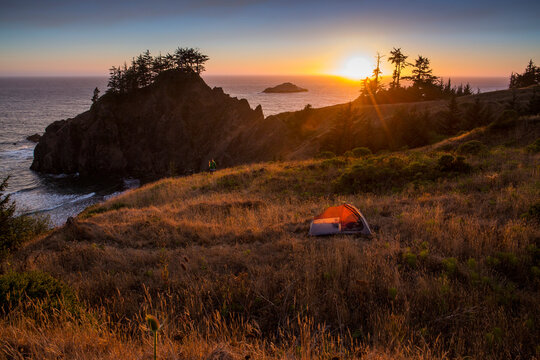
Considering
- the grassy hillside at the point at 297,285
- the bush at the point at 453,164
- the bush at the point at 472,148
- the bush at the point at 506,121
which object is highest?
the bush at the point at 506,121

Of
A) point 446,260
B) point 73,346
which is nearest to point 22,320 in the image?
point 73,346

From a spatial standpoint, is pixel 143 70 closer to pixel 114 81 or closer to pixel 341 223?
pixel 114 81

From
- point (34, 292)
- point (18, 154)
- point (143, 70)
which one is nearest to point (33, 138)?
point (18, 154)

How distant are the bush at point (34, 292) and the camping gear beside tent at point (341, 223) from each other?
5894 millimetres

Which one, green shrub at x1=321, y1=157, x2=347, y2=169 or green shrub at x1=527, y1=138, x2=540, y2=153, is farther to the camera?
green shrub at x1=321, y1=157, x2=347, y2=169

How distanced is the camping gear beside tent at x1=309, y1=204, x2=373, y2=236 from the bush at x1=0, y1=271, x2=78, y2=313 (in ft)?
19.3

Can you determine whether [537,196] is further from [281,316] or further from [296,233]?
[281,316]

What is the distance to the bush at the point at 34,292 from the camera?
438 centimetres

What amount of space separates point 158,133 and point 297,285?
206 feet

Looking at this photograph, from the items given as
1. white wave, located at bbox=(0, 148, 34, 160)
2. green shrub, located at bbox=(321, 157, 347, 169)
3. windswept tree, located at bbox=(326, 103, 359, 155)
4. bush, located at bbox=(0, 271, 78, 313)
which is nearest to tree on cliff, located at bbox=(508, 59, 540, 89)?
windswept tree, located at bbox=(326, 103, 359, 155)

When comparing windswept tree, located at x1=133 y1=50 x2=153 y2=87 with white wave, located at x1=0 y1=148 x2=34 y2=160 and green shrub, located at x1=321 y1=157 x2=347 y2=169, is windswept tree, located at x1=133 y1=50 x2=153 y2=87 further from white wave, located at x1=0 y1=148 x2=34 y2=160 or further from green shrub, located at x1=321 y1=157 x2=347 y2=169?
green shrub, located at x1=321 y1=157 x2=347 y2=169

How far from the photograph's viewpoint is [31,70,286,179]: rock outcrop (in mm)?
56344

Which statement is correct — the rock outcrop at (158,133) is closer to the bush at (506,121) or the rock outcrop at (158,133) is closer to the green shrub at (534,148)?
the bush at (506,121)

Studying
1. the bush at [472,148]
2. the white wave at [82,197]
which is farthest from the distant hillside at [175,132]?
the bush at [472,148]
